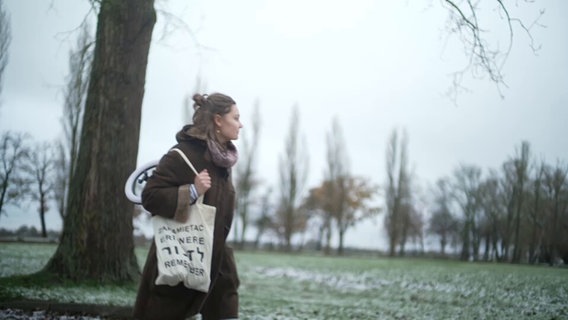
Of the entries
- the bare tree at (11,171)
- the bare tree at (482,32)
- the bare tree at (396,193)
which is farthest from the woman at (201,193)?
the bare tree at (396,193)

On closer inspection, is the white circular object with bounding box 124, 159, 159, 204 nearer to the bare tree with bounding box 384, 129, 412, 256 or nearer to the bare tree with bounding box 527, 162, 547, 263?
the bare tree with bounding box 527, 162, 547, 263

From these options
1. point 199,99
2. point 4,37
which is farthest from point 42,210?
point 199,99

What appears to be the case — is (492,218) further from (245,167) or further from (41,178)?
(245,167)

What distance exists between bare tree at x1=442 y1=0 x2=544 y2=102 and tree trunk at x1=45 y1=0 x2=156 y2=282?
172 inches

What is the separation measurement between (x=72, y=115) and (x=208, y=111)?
8.05 m

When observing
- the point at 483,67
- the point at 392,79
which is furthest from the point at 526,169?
the point at 392,79

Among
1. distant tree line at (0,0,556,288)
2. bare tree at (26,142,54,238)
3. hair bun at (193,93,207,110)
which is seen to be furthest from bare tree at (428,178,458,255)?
bare tree at (26,142,54,238)

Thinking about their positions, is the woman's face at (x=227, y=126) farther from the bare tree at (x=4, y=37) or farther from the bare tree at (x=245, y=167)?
the bare tree at (x=245, y=167)

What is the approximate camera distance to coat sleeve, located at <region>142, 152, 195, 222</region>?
3021 mm

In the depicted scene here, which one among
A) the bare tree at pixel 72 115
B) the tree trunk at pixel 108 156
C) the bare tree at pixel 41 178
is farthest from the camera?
the bare tree at pixel 72 115

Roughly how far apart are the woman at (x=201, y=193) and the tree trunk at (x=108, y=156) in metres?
4.01

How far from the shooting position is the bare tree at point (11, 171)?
8.59 metres

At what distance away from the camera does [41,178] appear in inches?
355

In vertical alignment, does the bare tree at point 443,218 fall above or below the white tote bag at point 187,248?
above
